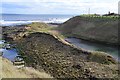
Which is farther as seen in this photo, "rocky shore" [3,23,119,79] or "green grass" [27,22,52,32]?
"green grass" [27,22,52,32]

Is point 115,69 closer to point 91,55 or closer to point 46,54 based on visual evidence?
point 91,55

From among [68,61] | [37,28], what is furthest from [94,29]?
[68,61]

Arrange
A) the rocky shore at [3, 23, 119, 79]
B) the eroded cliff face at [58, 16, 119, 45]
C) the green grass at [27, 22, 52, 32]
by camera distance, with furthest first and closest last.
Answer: the green grass at [27, 22, 52, 32]
the eroded cliff face at [58, 16, 119, 45]
the rocky shore at [3, 23, 119, 79]

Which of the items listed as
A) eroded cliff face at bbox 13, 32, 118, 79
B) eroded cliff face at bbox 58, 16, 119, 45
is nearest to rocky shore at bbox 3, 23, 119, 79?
eroded cliff face at bbox 13, 32, 118, 79

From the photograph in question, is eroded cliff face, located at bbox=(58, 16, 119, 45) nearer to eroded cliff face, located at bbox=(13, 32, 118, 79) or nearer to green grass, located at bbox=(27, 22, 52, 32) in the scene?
green grass, located at bbox=(27, 22, 52, 32)

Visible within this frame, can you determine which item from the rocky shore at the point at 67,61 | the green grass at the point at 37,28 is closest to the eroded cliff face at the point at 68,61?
the rocky shore at the point at 67,61

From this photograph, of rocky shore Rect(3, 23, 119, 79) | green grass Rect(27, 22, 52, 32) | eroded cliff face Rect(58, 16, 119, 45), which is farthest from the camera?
green grass Rect(27, 22, 52, 32)
